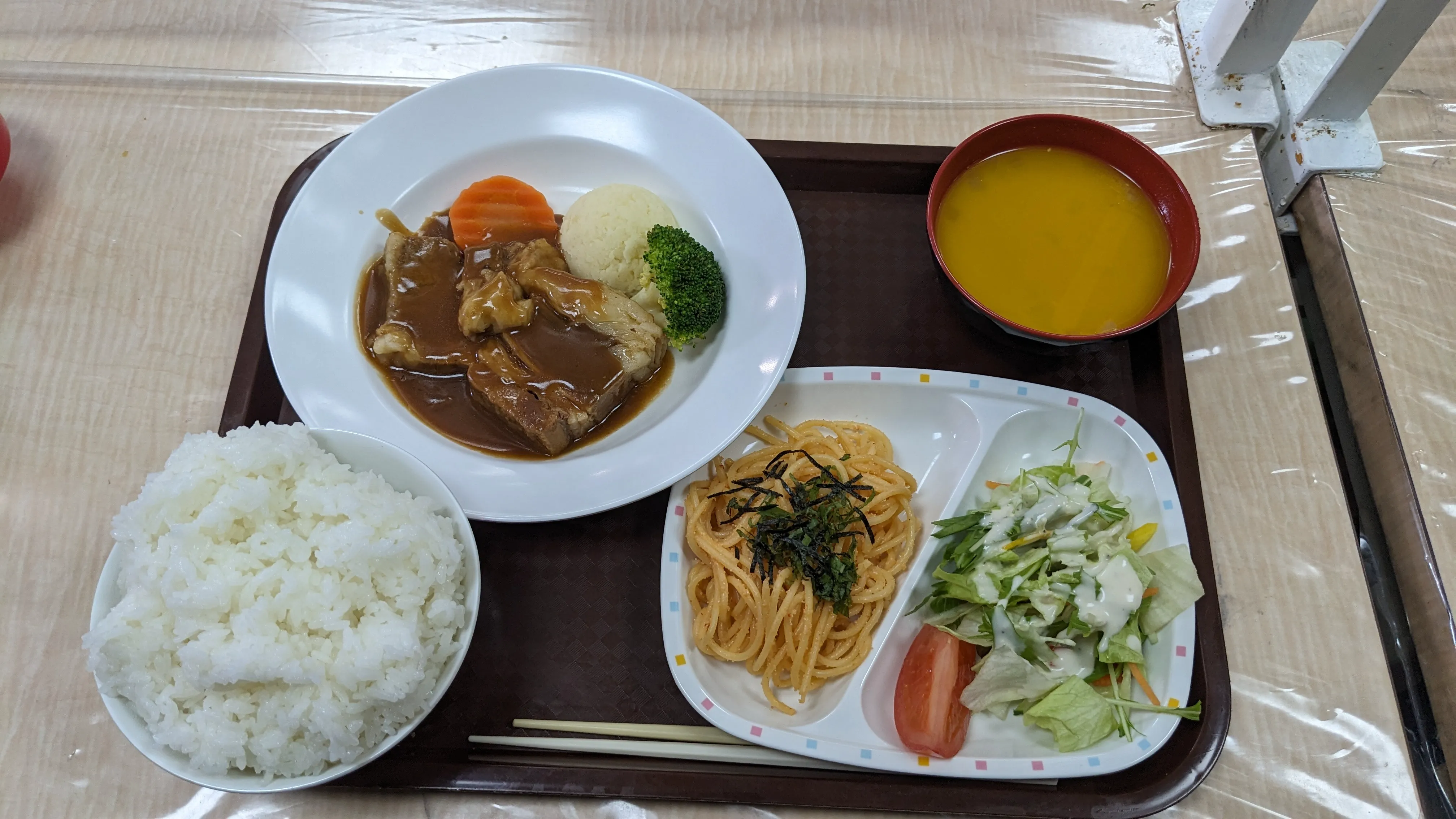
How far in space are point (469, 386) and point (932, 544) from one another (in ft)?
4.68

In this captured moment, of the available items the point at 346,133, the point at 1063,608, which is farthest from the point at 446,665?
the point at 346,133

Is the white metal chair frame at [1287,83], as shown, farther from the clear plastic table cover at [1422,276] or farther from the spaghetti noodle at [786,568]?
the spaghetti noodle at [786,568]

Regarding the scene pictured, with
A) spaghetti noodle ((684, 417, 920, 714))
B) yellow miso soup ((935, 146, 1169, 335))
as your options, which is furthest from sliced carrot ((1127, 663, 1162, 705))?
yellow miso soup ((935, 146, 1169, 335))

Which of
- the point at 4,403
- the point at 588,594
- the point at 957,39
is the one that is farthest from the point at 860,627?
the point at 4,403

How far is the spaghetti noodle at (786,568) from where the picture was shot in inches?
85.5

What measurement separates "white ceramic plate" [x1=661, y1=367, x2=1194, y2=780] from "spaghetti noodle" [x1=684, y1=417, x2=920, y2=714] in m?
0.04

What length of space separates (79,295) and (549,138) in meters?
1.64

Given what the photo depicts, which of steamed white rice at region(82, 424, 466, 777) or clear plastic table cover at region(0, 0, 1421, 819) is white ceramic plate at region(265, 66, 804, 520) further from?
clear plastic table cover at region(0, 0, 1421, 819)

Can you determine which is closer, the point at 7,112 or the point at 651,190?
the point at 651,190

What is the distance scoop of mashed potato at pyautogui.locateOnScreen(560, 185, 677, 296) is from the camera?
8.39ft

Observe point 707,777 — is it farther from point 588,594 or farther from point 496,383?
point 496,383

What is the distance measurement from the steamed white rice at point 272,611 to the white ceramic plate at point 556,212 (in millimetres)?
286

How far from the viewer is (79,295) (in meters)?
2.70

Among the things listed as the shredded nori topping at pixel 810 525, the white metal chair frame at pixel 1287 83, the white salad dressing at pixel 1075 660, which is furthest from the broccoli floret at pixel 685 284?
the white metal chair frame at pixel 1287 83
